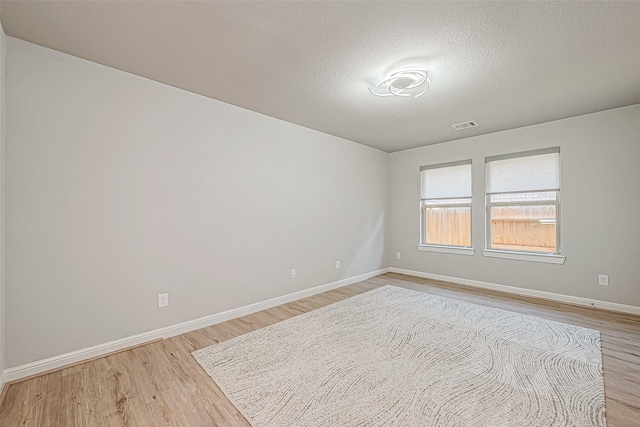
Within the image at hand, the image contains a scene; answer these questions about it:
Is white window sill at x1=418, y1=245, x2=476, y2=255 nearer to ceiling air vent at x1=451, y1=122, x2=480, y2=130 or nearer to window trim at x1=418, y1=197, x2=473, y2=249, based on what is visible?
window trim at x1=418, y1=197, x2=473, y2=249

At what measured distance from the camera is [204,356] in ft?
7.30

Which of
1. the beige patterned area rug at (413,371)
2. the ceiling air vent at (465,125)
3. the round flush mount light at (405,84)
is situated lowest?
the beige patterned area rug at (413,371)

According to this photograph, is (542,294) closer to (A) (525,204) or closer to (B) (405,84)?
(A) (525,204)

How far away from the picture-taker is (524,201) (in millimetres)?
3979

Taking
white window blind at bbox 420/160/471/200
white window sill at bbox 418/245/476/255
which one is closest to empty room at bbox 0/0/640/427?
white window sill at bbox 418/245/476/255

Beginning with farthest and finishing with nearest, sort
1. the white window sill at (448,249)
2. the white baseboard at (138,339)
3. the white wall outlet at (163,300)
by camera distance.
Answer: the white window sill at (448,249) → the white wall outlet at (163,300) → the white baseboard at (138,339)

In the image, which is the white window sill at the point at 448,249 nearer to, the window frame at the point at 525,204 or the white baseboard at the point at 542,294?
the window frame at the point at 525,204

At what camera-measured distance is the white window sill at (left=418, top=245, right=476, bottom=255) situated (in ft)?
14.6

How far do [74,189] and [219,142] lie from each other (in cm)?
135

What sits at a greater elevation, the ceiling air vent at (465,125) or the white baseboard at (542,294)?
the ceiling air vent at (465,125)

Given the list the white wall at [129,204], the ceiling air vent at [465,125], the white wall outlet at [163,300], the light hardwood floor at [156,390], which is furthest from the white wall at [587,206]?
the white wall outlet at [163,300]

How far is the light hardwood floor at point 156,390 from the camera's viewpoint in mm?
1555

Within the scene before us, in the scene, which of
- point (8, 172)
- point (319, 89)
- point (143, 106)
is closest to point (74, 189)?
point (8, 172)

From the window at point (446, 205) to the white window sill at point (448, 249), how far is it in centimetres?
10
